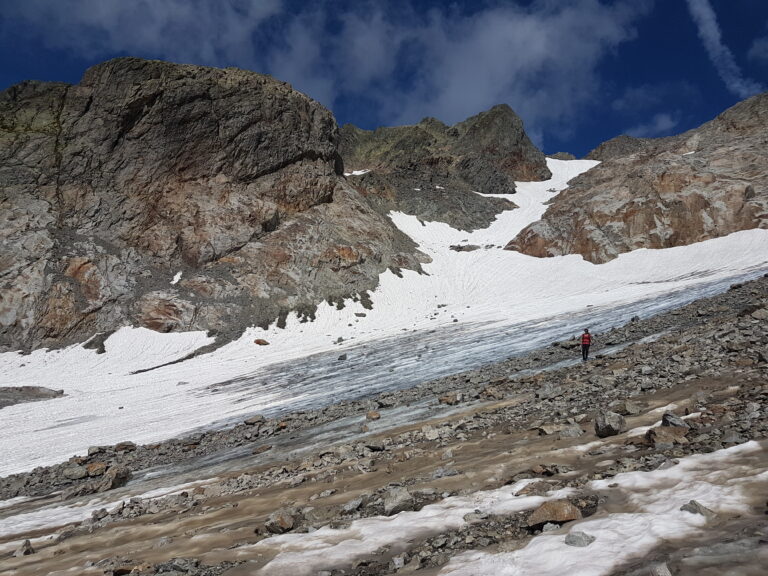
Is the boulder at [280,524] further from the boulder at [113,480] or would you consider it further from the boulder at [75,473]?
the boulder at [75,473]

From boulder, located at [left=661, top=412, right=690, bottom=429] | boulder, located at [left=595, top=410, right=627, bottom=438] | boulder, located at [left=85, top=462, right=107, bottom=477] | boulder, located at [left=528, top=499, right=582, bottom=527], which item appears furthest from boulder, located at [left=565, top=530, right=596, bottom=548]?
boulder, located at [left=85, top=462, right=107, bottom=477]

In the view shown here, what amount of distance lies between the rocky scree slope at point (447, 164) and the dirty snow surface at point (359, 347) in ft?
66.4

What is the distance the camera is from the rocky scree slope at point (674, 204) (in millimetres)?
52656

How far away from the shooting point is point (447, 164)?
108 m

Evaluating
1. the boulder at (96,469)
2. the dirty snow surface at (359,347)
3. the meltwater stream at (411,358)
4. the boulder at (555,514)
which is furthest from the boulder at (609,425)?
the boulder at (96,469)

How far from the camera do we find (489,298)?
52500mm

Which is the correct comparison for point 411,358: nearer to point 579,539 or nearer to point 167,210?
A: point 579,539

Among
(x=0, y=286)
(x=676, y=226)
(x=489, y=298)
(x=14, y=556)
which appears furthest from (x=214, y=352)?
(x=676, y=226)

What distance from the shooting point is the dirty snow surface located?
20375 millimetres

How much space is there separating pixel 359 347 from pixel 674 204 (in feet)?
147

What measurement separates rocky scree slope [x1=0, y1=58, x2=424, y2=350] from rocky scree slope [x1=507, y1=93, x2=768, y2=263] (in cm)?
2152

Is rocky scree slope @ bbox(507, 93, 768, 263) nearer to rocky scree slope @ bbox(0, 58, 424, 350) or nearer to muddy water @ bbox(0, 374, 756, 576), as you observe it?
rocky scree slope @ bbox(0, 58, 424, 350)

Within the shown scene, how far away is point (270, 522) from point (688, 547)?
491 cm

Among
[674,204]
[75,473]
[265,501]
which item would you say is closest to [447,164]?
[674,204]
